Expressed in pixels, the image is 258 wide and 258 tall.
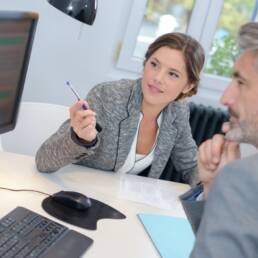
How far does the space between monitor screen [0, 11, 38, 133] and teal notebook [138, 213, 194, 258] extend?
1.65ft

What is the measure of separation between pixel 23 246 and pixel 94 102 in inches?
31.3

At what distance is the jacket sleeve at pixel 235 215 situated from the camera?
74 cm

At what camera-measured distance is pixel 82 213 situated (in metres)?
1.30

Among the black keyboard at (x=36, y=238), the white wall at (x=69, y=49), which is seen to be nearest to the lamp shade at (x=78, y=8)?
the black keyboard at (x=36, y=238)

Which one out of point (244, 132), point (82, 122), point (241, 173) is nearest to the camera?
point (241, 173)

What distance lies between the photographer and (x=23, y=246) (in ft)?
3.35

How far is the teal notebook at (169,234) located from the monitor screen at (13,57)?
503 mm

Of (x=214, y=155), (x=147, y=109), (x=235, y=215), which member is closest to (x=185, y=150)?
(x=147, y=109)

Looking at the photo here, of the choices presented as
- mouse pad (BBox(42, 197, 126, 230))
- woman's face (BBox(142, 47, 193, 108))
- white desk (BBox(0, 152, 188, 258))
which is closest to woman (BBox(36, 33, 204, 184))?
woman's face (BBox(142, 47, 193, 108))

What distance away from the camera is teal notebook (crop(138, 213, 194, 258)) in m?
1.23

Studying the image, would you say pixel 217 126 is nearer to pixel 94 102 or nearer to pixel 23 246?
pixel 94 102

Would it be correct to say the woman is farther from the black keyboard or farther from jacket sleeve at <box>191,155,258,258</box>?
jacket sleeve at <box>191,155,258,258</box>

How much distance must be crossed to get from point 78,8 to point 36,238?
2.35 feet

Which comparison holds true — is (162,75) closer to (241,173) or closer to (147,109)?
(147,109)
